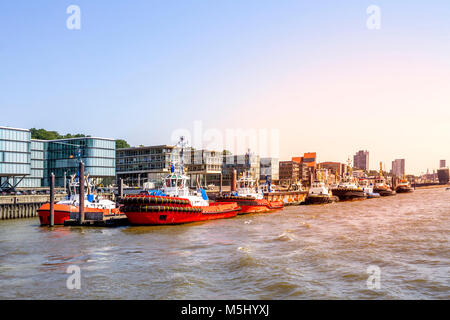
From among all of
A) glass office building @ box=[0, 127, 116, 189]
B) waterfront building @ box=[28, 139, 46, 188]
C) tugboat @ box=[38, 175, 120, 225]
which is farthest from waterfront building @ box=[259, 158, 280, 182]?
tugboat @ box=[38, 175, 120, 225]

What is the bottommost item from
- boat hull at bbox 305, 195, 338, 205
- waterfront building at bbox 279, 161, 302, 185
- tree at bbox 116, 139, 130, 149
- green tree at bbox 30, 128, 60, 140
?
boat hull at bbox 305, 195, 338, 205

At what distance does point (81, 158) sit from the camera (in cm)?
10031

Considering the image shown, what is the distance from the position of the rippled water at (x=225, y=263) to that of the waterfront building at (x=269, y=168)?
136 m

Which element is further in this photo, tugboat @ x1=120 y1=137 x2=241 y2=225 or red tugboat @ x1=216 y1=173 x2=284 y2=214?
red tugboat @ x1=216 y1=173 x2=284 y2=214

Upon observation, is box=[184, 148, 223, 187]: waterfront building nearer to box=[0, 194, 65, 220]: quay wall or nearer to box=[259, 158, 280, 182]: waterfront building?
box=[259, 158, 280, 182]: waterfront building

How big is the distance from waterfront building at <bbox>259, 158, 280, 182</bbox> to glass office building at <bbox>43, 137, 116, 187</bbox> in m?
82.3

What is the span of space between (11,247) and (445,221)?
1751 inches

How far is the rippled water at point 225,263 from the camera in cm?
1828

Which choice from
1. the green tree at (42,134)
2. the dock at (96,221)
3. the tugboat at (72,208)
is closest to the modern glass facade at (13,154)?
the tugboat at (72,208)

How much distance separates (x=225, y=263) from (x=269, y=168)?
154 meters

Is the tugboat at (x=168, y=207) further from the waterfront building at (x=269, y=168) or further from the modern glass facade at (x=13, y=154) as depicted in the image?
the waterfront building at (x=269, y=168)

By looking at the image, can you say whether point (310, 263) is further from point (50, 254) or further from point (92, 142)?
point (92, 142)

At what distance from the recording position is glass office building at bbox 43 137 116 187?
101375 mm
